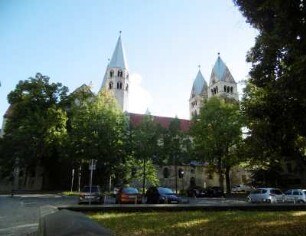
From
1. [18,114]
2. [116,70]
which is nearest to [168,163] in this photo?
[18,114]

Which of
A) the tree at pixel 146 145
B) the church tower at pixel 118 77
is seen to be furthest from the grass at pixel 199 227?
the church tower at pixel 118 77

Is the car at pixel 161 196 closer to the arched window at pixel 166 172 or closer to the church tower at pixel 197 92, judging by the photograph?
the arched window at pixel 166 172

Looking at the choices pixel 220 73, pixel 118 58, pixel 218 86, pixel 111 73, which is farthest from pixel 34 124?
pixel 220 73

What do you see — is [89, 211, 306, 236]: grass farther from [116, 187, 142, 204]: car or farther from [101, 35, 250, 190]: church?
[101, 35, 250, 190]: church

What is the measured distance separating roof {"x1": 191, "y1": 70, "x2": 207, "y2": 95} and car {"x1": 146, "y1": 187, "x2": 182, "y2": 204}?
69.0 metres

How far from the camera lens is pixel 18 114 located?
51281 millimetres

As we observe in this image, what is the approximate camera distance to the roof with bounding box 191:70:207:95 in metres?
97.3

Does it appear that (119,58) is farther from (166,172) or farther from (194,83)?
(166,172)

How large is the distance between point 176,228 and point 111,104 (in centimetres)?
4068

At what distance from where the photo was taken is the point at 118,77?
81.1 metres

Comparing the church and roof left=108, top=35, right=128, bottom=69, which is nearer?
the church

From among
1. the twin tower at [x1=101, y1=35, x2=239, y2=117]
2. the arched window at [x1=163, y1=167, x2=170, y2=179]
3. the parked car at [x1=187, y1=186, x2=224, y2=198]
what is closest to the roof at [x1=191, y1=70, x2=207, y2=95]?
the twin tower at [x1=101, y1=35, x2=239, y2=117]

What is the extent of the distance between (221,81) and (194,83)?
13849mm

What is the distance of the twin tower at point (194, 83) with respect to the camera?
80.8m
